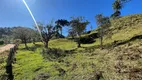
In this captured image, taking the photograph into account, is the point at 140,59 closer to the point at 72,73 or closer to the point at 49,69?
the point at 72,73

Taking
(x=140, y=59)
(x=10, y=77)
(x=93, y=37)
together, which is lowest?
(x=10, y=77)

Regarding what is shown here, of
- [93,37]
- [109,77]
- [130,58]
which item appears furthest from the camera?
[93,37]

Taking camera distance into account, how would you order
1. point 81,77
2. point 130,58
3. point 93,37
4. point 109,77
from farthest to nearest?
point 93,37
point 130,58
point 81,77
point 109,77

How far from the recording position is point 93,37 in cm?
8769

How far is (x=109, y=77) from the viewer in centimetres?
2167

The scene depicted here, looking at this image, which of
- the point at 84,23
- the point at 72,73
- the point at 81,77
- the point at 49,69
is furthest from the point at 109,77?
the point at 84,23

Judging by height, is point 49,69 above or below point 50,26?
below

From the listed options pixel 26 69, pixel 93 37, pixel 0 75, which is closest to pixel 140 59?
pixel 26 69

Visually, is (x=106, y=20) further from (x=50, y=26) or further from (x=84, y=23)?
(x=50, y=26)

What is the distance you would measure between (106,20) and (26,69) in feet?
117

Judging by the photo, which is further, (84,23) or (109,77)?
(84,23)

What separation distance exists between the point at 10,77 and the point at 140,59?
18904mm

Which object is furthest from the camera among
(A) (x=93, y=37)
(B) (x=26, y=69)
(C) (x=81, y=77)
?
(A) (x=93, y=37)

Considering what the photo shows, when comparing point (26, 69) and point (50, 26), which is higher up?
point (50, 26)
